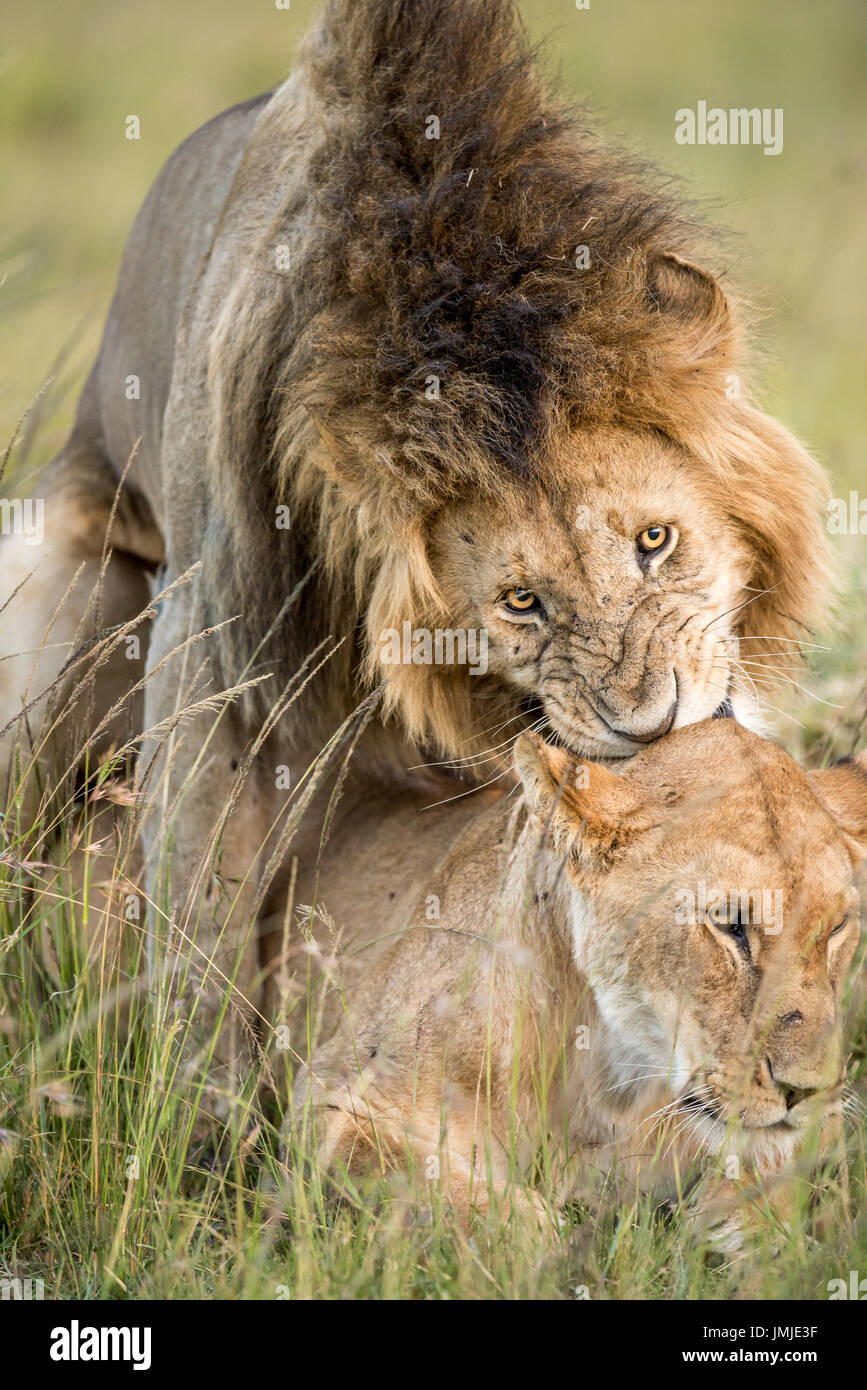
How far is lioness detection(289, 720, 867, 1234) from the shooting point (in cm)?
271

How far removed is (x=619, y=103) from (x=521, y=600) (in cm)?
869

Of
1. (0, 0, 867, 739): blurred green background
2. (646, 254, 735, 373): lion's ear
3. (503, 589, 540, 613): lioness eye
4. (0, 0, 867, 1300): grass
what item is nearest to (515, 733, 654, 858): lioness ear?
(503, 589, 540, 613): lioness eye

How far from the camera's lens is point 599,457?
9.87 ft

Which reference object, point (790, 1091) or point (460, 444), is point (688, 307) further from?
point (790, 1091)

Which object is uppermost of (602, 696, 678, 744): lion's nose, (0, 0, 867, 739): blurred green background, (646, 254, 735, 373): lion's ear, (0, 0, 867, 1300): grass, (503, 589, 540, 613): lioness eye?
(0, 0, 867, 739): blurred green background

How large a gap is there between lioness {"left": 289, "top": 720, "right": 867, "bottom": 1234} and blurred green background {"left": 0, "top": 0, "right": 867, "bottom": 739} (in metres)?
6.54

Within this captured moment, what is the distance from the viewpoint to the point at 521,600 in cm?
298

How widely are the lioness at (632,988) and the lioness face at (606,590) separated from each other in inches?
4.7

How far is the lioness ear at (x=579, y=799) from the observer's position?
2793 millimetres

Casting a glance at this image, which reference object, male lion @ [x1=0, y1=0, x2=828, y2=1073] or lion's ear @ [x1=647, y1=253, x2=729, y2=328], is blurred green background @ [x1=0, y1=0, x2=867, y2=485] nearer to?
male lion @ [x1=0, y1=0, x2=828, y2=1073]

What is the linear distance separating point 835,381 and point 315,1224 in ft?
26.4

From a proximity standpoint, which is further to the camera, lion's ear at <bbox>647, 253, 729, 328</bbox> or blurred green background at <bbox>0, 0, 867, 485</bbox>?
blurred green background at <bbox>0, 0, 867, 485</bbox>
